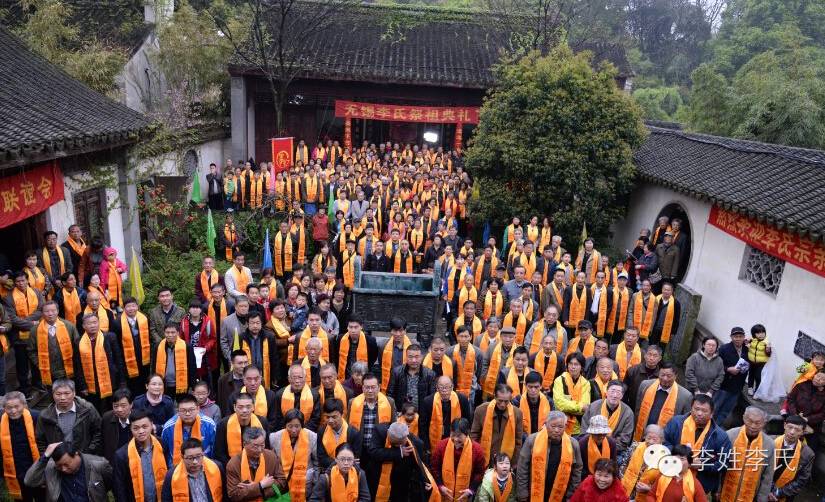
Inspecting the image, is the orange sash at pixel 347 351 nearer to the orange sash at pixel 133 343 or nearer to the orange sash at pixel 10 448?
the orange sash at pixel 133 343

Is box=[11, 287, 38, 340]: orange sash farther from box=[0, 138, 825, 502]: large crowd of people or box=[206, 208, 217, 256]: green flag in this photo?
box=[206, 208, 217, 256]: green flag

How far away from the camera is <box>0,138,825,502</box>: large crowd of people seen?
495 centimetres

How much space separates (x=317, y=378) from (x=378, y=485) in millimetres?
1411

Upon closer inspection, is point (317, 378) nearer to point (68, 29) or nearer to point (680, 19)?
point (68, 29)

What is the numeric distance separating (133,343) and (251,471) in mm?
2726

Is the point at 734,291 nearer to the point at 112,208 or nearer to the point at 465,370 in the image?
the point at 465,370

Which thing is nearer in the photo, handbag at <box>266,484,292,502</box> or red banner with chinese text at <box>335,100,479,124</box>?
handbag at <box>266,484,292,502</box>

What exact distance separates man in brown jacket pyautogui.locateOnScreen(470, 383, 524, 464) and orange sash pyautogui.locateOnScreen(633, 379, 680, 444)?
4.47ft

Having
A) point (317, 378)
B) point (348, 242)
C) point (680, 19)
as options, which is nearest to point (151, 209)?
point (348, 242)

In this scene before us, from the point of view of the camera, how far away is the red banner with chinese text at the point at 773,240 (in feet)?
25.5

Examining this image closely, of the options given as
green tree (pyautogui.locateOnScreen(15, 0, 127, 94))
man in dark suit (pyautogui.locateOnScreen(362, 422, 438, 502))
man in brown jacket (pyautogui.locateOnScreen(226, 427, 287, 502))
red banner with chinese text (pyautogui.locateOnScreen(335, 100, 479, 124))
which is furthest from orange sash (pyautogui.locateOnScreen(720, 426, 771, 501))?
red banner with chinese text (pyautogui.locateOnScreen(335, 100, 479, 124))

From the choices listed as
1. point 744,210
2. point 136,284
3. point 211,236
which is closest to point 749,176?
point 744,210

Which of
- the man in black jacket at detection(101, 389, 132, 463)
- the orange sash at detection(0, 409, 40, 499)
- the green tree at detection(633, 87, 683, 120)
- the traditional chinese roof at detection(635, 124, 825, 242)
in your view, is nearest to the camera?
the orange sash at detection(0, 409, 40, 499)

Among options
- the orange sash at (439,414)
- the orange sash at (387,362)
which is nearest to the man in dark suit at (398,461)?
the orange sash at (439,414)
